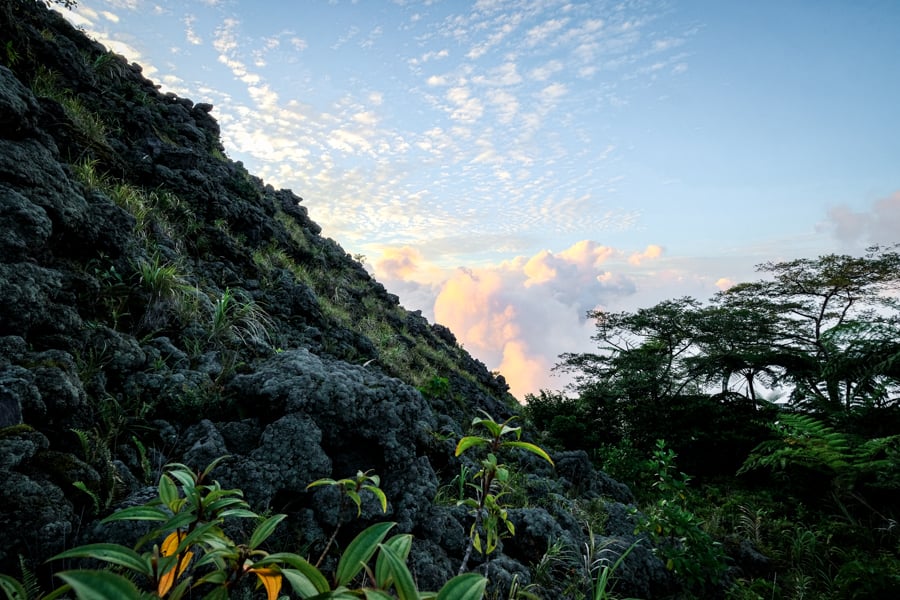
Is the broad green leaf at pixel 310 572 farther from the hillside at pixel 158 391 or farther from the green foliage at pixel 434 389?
the green foliage at pixel 434 389

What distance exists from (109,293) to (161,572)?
319 cm

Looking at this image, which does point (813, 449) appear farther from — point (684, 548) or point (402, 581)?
point (402, 581)

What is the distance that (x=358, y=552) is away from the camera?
1.07m

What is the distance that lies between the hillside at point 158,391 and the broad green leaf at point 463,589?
1.50 m

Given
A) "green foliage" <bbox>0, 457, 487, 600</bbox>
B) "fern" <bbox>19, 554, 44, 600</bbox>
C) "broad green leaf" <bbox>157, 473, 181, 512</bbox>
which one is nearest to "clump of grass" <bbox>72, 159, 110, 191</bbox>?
"fern" <bbox>19, 554, 44, 600</bbox>

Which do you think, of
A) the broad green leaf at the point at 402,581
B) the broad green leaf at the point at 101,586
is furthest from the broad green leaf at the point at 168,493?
the broad green leaf at the point at 402,581

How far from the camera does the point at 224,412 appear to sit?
9.82ft

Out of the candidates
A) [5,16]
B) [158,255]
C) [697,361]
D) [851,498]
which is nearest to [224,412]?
[158,255]

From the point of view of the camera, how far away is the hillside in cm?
204

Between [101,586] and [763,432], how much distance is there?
13.8m

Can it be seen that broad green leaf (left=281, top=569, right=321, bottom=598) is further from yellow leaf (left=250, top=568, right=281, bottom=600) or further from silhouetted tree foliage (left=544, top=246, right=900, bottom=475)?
silhouetted tree foliage (left=544, top=246, right=900, bottom=475)

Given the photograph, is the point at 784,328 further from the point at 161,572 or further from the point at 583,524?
the point at 161,572

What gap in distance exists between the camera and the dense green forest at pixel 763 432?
4.36 m

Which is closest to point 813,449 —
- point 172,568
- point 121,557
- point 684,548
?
point 684,548
